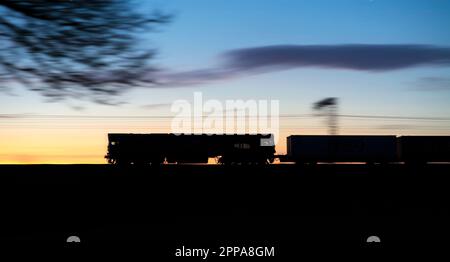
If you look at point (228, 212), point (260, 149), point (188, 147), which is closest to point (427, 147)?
point (260, 149)

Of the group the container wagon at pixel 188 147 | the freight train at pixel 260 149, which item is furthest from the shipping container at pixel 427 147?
the container wagon at pixel 188 147

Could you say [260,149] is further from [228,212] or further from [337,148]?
[228,212]

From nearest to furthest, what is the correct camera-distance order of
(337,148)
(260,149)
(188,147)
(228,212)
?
(228,212)
(188,147)
(260,149)
(337,148)

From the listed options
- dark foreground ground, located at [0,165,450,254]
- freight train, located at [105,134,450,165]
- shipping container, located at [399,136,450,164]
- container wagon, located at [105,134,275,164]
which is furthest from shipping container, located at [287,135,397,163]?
dark foreground ground, located at [0,165,450,254]

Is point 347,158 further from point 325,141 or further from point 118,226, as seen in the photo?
point 118,226

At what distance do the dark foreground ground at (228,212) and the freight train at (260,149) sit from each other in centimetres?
2965

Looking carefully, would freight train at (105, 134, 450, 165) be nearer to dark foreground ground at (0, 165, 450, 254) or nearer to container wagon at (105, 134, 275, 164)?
container wagon at (105, 134, 275, 164)

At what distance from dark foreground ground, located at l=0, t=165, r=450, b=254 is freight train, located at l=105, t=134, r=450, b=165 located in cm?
2965

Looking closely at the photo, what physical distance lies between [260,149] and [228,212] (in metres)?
36.4

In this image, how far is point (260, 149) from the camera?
46688 mm

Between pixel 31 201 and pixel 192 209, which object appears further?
pixel 31 201

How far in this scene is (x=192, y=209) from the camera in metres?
11.0
